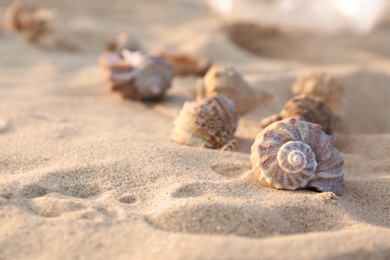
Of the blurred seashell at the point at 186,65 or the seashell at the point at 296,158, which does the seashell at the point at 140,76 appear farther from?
the seashell at the point at 296,158

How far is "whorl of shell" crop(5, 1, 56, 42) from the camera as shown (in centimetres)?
552

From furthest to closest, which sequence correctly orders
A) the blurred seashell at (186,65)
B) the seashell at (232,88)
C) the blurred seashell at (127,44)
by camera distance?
the blurred seashell at (127,44) < the blurred seashell at (186,65) < the seashell at (232,88)

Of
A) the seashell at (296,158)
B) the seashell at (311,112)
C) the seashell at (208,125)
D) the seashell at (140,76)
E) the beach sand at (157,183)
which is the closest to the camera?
the beach sand at (157,183)

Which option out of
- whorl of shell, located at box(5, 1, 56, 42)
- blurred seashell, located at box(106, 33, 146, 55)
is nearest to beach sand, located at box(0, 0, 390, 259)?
blurred seashell, located at box(106, 33, 146, 55)

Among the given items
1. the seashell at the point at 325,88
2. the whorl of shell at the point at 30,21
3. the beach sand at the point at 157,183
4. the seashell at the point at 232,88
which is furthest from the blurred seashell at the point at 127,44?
the seashell at the point at 325,88

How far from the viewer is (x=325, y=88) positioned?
146 inches

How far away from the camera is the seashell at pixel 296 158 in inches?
88.4

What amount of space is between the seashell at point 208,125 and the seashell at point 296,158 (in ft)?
1.71

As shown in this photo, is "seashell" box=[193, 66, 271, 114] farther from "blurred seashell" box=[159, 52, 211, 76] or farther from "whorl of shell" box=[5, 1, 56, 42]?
"whorl of shell" box=[5, 1, 56, 42]

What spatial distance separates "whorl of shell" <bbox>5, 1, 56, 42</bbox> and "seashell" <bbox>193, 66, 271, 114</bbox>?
2565 mm

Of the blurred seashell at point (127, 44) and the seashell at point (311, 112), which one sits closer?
the seashell at point (311, 112)

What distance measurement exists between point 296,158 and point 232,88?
1436 millimetres

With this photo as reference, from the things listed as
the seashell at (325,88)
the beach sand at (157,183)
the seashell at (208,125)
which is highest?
the seashell at (325,88)

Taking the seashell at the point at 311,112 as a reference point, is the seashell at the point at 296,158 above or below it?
below
